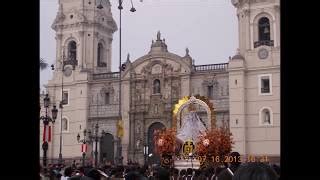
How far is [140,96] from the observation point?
48156mm

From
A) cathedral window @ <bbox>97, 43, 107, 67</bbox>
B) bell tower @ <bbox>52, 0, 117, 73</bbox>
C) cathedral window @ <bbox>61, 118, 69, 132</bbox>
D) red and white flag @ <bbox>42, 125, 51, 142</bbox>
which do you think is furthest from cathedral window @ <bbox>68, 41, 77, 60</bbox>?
red and white flag @ <bbox>42, 125, 51, 142</bbox>

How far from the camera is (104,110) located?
49781 millimetres

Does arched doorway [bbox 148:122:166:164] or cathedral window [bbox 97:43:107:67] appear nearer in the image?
arched doorway [bbox 148:122:166:164]

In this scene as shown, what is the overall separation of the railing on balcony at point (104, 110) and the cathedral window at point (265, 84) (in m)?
13.9

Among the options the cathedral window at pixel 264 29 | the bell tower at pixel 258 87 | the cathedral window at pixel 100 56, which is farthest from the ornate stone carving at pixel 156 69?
the cathedral window at pixel 264 29

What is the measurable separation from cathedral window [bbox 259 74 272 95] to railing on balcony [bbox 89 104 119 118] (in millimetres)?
13862

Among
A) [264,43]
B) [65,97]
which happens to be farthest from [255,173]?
[65,97]

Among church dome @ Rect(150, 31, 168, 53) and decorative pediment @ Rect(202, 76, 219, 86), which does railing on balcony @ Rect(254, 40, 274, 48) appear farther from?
church dome @ Rect(150, 31, 168, 53)

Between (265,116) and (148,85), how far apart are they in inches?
443

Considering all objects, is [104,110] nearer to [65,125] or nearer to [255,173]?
[65,125]

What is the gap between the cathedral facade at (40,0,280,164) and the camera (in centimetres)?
4241

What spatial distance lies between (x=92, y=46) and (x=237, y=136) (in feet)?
58.6
